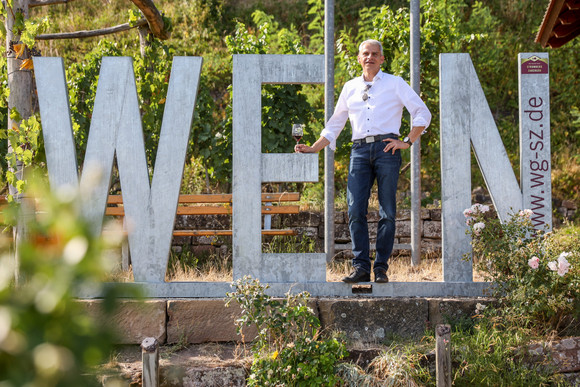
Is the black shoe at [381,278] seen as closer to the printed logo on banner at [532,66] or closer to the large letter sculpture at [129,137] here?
the large letter sculpture at [129,137]

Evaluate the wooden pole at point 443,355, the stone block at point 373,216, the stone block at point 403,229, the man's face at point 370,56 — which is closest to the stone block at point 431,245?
the stone block at point 403,229

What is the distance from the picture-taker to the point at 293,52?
8.57 metres

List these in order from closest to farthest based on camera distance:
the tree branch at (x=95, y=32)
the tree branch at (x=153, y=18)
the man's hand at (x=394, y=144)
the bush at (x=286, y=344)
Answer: the bush at (x=286, y=344)
the man's hand at (x=394, y=144)
the tree branch at (x=153, y=18)
the tree branch at (x=95, y=32)

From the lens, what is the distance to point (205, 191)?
368 inches

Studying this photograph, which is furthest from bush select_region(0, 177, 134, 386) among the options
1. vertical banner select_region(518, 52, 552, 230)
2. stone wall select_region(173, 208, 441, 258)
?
stone wall select_region(173, 208, 441, 258)

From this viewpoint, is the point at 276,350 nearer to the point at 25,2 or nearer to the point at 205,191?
the point at 25,2

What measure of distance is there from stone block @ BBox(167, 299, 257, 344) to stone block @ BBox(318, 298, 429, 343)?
1.76 ft

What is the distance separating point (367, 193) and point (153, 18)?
319 cm

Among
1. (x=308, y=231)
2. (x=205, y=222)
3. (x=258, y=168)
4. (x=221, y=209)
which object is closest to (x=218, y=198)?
(x=221, y=209)

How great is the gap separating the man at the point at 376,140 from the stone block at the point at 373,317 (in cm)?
20

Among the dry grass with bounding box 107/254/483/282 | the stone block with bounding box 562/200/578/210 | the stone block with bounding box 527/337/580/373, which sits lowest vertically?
the stone block with bounding box 527/337/580/373

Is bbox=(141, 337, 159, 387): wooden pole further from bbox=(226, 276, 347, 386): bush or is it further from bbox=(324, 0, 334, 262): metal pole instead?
bbox=(324, 0, 334, 262): metal pole

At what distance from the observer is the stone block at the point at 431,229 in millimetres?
7828

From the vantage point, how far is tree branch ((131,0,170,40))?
6.37 m
